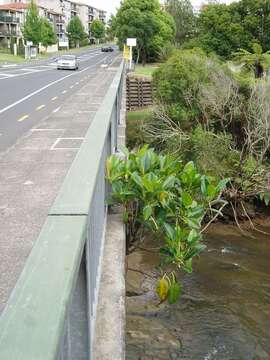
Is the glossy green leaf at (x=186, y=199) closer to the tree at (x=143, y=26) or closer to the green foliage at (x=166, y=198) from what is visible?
the green foliage at (x=166, y=198)

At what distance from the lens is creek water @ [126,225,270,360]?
350 inches

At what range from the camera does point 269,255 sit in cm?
1692

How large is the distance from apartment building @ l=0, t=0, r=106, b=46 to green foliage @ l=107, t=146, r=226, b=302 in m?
98.2

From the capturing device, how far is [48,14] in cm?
13162

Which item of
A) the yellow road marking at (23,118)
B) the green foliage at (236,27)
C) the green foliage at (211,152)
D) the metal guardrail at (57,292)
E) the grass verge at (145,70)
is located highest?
the green foliage at (236,27)

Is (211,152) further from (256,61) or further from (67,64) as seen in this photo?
(67,64)

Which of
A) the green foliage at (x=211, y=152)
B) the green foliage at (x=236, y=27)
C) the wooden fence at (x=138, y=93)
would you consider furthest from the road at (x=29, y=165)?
the green foliage at (x=236, y=27)

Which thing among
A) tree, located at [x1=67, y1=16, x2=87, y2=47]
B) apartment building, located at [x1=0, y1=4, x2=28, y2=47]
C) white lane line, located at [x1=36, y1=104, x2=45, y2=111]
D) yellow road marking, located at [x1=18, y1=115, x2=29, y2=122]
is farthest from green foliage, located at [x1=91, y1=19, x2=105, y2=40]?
yellow road marking, located at [x1=18, y1=115, x2=29, y2=122]

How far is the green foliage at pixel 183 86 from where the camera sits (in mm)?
23531

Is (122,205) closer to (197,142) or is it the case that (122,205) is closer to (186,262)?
(186,262)

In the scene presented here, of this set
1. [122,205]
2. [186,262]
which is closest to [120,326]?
[186,262]

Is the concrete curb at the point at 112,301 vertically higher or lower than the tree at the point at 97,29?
lower

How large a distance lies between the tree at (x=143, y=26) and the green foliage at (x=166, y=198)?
52.7 m

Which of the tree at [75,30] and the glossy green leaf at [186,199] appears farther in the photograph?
the tree at [75,30]
